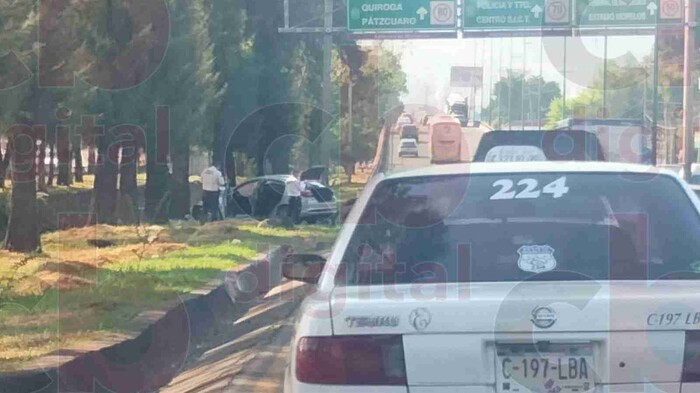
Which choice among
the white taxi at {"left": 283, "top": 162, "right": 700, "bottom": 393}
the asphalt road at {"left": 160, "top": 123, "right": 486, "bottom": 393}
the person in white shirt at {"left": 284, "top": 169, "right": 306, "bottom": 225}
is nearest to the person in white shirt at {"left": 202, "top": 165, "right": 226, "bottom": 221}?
the person in white shirt at {"left": 284, "top": 169, "right": 306, "bottom": 225}

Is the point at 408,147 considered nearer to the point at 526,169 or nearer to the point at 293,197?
the point at 293,197

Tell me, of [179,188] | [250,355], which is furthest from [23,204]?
[179,188]

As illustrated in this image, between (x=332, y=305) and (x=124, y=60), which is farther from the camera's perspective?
(x=124, y=60)

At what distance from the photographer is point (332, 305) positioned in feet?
14.9

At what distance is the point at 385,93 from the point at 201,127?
3972 cm

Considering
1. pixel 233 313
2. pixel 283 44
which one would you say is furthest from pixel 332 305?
pixel 283 44

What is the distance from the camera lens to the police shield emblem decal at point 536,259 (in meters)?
4.94

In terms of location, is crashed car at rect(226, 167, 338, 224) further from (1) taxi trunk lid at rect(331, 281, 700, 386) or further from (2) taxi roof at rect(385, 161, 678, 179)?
(1) taxi trunk lid at rect(331, 281, 700, 386)

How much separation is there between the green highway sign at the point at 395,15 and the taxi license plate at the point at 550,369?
95.2 ft

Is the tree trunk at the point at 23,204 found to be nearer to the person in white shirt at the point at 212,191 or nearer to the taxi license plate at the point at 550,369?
the person in white shirt at the point at 212,191

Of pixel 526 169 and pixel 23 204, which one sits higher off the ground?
pixel 526 169

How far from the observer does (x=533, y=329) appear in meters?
4.30

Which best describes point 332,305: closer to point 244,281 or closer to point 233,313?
point 233,313

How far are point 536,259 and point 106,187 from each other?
22448mm
